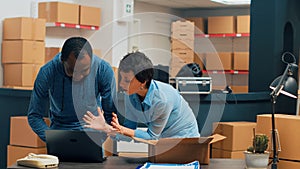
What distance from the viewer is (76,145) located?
2525mm

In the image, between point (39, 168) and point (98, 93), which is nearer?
point (39, 168)

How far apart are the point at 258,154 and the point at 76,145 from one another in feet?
2.73

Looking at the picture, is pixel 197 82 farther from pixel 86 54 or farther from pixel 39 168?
pixel 39 168

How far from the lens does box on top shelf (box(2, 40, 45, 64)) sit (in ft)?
18.8

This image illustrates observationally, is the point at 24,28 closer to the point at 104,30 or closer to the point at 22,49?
the point at 22,49

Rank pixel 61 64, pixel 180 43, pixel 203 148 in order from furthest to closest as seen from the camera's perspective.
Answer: pixel 180 43, pixel 61 64, pixel 203 148

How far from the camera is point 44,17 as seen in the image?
248 inches

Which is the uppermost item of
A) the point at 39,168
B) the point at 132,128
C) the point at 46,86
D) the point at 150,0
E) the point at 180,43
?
the point at 150,0

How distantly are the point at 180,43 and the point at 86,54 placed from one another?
5.51 meters

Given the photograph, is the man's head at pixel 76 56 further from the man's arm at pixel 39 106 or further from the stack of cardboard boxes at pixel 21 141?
the stack of cardboard boxes at pixel 21 141

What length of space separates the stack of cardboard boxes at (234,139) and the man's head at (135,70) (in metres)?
2.40

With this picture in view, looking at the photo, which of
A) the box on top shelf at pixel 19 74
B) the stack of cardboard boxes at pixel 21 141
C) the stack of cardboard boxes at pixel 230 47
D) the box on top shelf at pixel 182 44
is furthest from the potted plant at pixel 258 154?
the stack of cardboard boxes at pixel 230 47

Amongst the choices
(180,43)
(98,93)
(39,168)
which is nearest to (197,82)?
(98,93)

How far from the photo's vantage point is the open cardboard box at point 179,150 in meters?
2.49
